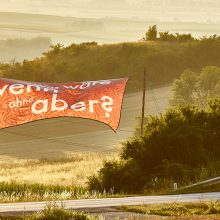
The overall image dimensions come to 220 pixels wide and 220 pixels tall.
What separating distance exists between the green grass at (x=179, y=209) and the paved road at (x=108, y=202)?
0.93 m

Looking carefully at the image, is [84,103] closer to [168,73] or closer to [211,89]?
[211,89]

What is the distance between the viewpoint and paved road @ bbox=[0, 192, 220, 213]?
21172mm

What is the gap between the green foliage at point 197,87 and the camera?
81.6 metres

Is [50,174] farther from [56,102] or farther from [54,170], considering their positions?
[56,102]

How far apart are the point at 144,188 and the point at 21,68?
75.6 meters

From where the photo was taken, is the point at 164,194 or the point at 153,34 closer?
the point at 164,194

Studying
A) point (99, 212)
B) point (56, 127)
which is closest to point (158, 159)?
point (99, 212)

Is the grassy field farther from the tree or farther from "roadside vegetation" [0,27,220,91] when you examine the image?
the tree

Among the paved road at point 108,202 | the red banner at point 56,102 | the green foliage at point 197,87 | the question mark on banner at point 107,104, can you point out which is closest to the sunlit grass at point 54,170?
the red banner at point 56,102

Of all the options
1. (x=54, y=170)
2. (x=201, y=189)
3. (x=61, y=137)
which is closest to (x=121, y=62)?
(x=61, y=137)

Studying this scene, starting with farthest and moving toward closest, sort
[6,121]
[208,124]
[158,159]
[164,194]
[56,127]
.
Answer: [56,127] → [6,121] → [208,124] → [158,159] → [164,194]

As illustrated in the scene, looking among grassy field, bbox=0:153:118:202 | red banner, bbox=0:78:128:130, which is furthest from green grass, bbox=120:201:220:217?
red banner, bbox=0:78:128:130

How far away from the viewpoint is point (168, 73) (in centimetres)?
10531

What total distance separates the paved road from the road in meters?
40.4
